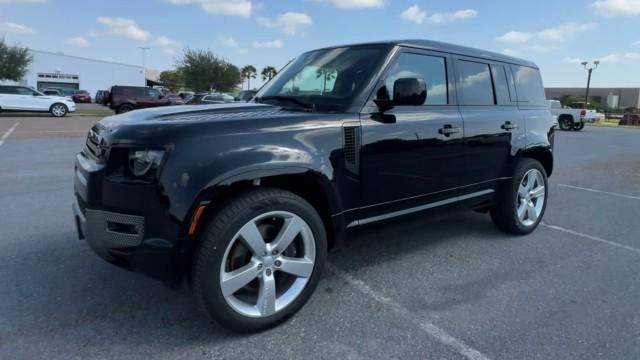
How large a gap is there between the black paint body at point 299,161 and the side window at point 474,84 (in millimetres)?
90

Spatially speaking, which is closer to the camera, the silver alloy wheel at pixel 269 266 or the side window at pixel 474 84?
the silver alloy wheel at pixel 269 266

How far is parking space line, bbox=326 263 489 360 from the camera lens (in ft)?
8.60

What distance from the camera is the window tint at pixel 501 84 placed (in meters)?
4.41

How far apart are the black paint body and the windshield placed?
0.10 metres

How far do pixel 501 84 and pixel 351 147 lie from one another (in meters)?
2.24

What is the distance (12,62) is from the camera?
41.6 meters

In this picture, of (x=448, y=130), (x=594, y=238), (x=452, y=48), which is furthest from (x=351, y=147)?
(x=594, y=238)

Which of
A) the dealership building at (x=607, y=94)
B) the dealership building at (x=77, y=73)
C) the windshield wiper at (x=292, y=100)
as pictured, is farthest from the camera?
the dealership building at (x=607, y=94)

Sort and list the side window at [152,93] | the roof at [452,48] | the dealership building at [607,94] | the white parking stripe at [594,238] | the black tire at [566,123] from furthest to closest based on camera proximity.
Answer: the dealership building at [607,94]
the side window at [152,93]
the black tire at [566,123]
the white parking stripe at [594,238]
the roof at [452,48]

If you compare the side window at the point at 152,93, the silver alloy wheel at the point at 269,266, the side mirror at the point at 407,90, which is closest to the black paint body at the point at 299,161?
the side mirror at the point at 407,90

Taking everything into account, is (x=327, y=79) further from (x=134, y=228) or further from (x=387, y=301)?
(x=134, y=228)

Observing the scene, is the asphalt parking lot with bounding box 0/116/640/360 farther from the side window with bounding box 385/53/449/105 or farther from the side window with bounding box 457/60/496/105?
the side window with bounding box 457/60/496/105

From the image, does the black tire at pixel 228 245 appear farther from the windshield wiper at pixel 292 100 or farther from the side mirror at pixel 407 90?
the side mirror at pixel 407 90

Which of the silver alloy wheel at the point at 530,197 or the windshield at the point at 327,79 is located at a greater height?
the windshield at the point at 327,79
